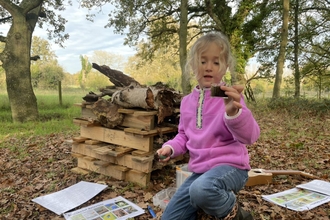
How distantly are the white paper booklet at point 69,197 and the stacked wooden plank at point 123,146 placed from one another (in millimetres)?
313

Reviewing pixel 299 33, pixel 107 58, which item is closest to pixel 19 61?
pixel 299 33

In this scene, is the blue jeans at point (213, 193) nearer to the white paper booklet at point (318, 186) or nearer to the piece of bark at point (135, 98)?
the piece of bark at point (135, 98)

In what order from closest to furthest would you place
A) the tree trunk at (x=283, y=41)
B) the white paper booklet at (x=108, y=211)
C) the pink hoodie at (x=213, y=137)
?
the pink hoodie at (x=213, y=137), the white paper booklet at (x=108, y=211), the tree trunk at (x=283, y=41)

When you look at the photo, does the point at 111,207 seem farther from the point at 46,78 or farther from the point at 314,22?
the point at 46,78

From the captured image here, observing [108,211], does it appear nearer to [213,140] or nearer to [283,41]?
[213,140]

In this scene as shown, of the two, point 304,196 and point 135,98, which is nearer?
point 304,196

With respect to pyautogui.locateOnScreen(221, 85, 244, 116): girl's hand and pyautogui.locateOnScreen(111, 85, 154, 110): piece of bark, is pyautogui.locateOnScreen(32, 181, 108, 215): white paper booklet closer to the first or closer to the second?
pyautogui.locateOnScreen(111, 85, 154, 110): piece of bark

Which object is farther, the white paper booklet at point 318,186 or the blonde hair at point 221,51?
the white paper booklet at point 318,186

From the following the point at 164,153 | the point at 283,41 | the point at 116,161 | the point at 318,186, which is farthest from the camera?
the point at 283,41

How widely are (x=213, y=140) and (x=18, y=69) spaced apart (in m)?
8.13

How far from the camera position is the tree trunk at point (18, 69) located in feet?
25.4

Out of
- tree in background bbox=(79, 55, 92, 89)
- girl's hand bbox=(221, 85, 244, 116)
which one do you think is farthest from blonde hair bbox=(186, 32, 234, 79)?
tree in background bbox=(79, 55, 92, 89)

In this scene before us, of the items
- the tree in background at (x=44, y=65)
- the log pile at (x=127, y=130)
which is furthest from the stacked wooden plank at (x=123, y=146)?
the tree in background at (x=44, y=65)

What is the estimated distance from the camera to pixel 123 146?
2.90 metres
